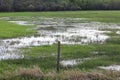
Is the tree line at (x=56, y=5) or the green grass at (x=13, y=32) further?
the tree line at (x=56, y=5)

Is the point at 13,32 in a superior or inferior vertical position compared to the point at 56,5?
superior

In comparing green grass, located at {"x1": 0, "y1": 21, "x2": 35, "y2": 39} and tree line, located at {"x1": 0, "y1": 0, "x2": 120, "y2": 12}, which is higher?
green grass, located at {"x1": 0, "y1": 21, "x2": 35, "y2": 39}

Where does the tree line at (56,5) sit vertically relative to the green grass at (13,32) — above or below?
below

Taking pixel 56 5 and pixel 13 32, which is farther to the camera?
pixel 56 5

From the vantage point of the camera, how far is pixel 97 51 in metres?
28.9

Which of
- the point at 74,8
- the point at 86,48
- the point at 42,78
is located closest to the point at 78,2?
the point at 74,8

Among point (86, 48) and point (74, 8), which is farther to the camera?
point (74, 8)

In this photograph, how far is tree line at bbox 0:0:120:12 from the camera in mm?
132000

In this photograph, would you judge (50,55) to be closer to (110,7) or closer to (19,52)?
(19,52)

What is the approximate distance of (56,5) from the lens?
140 metres

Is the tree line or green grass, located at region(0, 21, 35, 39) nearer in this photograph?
green grass, located at region(0, 21, 35, 39)

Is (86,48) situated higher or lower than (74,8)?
higher

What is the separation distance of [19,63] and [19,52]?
5.29m

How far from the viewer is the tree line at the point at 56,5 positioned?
13200 centimetres
